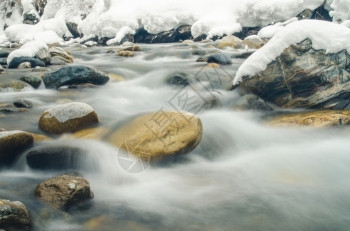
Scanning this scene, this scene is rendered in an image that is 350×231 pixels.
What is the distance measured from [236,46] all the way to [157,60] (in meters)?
4.01

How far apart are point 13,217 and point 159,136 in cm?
177

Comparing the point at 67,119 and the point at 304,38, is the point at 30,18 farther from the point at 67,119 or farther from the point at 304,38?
the point at 304,38

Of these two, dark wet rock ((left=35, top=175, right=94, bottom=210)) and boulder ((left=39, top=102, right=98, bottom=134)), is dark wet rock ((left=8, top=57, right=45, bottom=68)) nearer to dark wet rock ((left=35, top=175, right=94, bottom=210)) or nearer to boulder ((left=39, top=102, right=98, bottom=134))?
boulder ((left=39, top=102, right=98, bottom=134))

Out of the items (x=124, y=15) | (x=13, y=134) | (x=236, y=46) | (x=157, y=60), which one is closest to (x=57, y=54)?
(x=157, y=60)

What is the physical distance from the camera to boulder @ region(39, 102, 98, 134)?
404cm

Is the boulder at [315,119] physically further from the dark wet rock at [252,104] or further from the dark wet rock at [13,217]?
the dark wet rock at [13,217]

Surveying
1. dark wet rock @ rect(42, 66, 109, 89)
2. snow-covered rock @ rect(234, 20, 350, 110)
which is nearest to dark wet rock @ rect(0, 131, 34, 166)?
dark wet rock @ rect(42, 66, 109, 89)

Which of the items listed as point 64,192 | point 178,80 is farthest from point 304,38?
point 64,192

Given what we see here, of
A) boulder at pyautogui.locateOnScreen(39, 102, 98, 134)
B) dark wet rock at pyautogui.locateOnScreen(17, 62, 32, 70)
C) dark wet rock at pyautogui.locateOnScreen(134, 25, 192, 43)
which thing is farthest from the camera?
dark wet rock at pyautogui.locateOnScreen(134, 25, 192, 43)

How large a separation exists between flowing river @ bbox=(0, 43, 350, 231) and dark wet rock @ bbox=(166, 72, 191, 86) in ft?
5.15

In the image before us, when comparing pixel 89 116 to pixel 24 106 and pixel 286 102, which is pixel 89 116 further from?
pixel 286 102

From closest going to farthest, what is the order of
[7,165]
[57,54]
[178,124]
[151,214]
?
[151,214], [7,165], [178,124], [57,54]

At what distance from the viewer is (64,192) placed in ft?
8.82

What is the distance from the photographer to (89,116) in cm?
425
